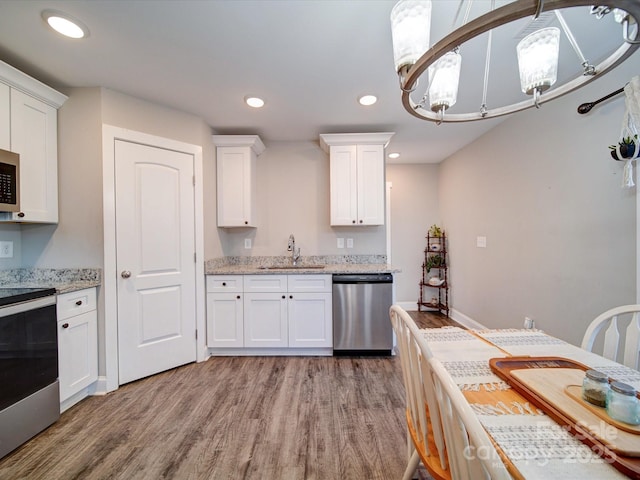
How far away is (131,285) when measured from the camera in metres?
2.22

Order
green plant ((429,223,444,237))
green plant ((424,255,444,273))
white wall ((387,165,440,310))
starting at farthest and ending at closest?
white wall ((387,165,440,310)) < green plant ((429,223,444,237)) < green plant ((424,255,444,273))

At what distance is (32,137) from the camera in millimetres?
1928

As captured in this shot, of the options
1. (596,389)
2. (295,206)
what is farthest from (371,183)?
(596,389)

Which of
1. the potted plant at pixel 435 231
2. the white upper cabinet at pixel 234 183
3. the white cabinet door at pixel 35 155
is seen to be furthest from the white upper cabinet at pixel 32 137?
the potted plant at pixel 435 231

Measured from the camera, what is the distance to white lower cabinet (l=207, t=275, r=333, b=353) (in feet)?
8.85

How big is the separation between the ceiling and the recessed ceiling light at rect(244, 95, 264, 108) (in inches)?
1.9

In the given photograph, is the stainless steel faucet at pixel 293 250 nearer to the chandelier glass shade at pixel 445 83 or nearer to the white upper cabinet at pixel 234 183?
the white upper cabinet at pixel 234 183

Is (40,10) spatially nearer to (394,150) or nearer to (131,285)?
(131,285)

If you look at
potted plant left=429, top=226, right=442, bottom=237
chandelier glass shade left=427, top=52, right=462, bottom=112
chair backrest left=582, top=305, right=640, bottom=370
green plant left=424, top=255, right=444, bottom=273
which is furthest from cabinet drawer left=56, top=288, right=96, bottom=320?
potted plant left=429, top=226, right=442, bottom=237

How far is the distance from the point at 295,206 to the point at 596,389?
2940 millimetres

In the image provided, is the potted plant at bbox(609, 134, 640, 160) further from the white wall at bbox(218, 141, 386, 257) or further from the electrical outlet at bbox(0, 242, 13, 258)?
the electrical outlet at bbox(0, 242, 13, 258)

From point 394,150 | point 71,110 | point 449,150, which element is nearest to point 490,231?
point 449,150

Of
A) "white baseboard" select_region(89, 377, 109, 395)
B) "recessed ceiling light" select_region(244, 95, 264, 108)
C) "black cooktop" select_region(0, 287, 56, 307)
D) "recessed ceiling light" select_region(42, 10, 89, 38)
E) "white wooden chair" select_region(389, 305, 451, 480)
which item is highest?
"recessed ceiling light" select_region(42, 10, 89, 38)

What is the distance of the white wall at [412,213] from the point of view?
433 centimetres
